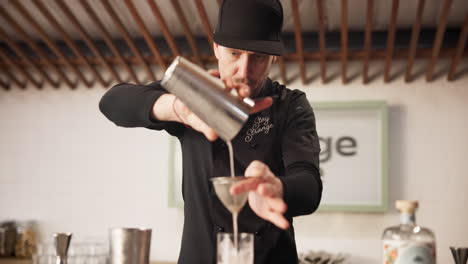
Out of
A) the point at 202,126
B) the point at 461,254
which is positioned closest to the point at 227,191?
the point at 202,126

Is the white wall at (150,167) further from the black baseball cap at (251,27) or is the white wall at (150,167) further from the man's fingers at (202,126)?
the man's fingers at (202,126)

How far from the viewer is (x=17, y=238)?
500cm

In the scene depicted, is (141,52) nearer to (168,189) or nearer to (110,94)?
(168,189)

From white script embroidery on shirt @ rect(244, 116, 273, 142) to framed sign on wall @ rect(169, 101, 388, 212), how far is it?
2.83 meters

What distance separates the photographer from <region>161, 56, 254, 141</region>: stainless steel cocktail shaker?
1.19 meters

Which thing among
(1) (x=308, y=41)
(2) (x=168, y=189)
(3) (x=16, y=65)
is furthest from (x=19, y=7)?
(1) (x=308, y=41)

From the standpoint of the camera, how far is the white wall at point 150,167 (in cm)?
460

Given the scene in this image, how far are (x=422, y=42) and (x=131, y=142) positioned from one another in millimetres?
2429

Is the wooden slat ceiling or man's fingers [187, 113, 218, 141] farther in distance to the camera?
the wooden slat ceiling

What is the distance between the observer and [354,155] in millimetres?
4594

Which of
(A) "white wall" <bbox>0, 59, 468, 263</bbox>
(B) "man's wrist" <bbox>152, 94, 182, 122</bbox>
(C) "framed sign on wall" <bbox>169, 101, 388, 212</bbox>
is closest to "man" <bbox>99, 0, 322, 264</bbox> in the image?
(B) "man's wrist" <bbox>152, 94, 182, 122</bbox>

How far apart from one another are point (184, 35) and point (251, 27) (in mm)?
3275

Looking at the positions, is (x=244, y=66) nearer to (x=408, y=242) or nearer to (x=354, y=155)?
(x=408, y=242)

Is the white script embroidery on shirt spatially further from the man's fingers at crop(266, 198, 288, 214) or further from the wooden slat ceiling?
the wooden slat ceiling
